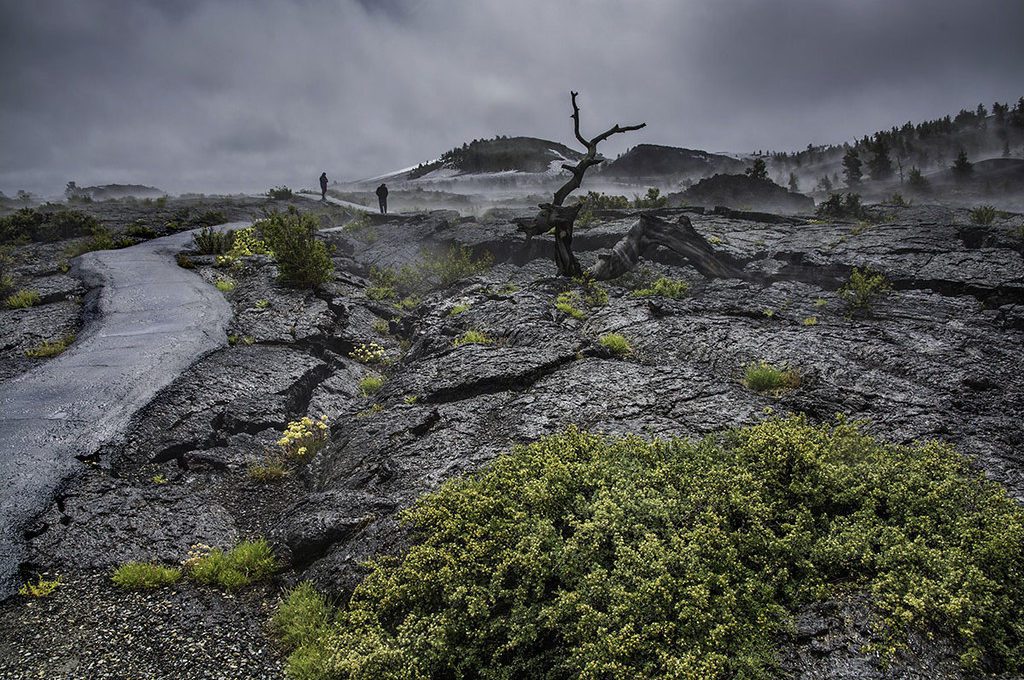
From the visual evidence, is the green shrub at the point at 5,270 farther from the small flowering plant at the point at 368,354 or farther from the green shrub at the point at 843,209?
the green shrub at the point at 843,209

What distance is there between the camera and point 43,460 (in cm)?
801

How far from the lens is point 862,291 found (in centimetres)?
1412

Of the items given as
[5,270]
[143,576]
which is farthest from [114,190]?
[143,576]

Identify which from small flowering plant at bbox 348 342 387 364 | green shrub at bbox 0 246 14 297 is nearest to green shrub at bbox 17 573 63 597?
small flowering plant at bbox 348 342 387 364

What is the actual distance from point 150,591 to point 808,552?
26.2 feet

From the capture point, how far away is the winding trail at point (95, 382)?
24.3 ft

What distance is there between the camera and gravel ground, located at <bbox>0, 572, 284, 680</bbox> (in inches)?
206

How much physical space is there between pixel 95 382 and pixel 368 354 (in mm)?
6356

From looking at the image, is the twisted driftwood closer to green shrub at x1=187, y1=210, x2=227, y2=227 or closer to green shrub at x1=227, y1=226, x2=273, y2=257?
green shrub at x1=227, y1=226, x2=273, y2=257

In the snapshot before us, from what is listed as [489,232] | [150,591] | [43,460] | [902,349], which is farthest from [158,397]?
[489,232]

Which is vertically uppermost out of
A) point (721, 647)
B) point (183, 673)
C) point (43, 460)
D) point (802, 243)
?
point (802, 243)

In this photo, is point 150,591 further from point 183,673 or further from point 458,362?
point 458,362

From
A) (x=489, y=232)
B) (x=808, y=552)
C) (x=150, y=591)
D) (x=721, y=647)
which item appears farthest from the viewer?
(x=489, y=232)

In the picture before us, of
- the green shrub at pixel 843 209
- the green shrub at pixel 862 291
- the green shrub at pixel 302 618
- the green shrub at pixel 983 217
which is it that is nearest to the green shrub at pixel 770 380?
the green shrub at pixel 862 291
